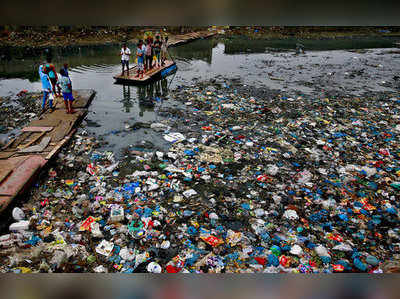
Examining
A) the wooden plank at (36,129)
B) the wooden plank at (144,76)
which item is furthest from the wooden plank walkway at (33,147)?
the wooden plank at (144,76)

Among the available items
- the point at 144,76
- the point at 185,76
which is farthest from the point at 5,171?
the point at 185,76

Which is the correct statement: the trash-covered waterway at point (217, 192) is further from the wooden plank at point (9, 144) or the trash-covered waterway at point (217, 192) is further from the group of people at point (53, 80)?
the wooden plank at point (9, 144)

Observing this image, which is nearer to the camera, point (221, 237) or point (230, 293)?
point (230, 293)

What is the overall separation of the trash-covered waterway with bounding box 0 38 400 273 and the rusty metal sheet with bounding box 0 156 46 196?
22cm

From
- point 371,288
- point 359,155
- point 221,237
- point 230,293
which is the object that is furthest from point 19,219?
point 359,155

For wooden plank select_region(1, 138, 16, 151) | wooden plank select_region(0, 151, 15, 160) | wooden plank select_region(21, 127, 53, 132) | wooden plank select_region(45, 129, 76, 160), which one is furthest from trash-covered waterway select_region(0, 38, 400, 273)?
wooden plank select_region(1, 138, 16, 151)

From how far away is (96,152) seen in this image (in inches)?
192

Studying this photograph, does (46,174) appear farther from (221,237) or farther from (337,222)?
(337,222)

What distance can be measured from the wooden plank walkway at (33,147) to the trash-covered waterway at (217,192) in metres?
0.21

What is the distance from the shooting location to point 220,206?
12.0 ft

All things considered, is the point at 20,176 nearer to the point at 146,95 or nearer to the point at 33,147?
the point at 33,147

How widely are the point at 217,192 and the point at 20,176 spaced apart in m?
3.10

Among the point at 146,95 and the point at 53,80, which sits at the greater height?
the point at 53,80

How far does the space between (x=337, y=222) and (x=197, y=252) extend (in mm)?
2067
